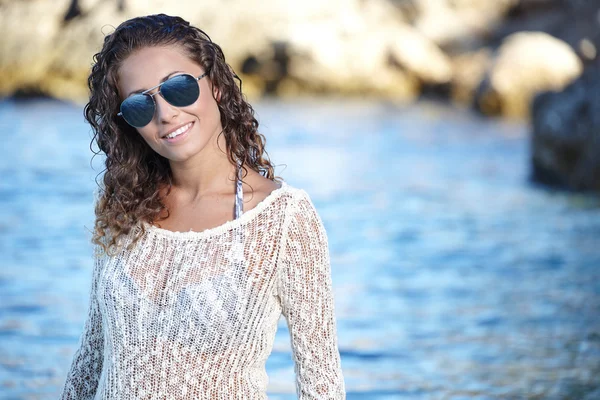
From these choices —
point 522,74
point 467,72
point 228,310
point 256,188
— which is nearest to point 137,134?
point 256,188

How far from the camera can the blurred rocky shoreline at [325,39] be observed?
24.3 m

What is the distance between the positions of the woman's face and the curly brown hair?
0.02 meters

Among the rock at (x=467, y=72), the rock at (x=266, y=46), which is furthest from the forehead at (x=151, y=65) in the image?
the rock at (x=266, y=46)

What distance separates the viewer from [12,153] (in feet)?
48.3

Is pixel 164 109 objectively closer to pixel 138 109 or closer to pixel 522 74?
pixel 138 109

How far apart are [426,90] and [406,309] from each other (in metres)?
17.8

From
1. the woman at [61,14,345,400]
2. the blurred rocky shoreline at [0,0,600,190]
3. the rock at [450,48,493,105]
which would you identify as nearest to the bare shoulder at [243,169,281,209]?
the woman at [61,14,345,400]

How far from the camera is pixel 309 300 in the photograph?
87.6 inches

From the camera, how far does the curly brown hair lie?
235 centimetres

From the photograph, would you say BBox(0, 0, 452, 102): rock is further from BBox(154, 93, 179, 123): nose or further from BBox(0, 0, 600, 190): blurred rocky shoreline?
BBox(154, 93, 179, 123): nose

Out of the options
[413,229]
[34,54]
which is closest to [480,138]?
[413,229]

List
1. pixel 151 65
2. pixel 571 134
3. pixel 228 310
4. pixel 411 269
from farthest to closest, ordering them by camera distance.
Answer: pixel 571 134 < pixel 411 269 < pixel 151 65 < pixel 228 310

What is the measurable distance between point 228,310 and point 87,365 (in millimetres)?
484

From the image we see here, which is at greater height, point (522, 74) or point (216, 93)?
point (522, 74)
